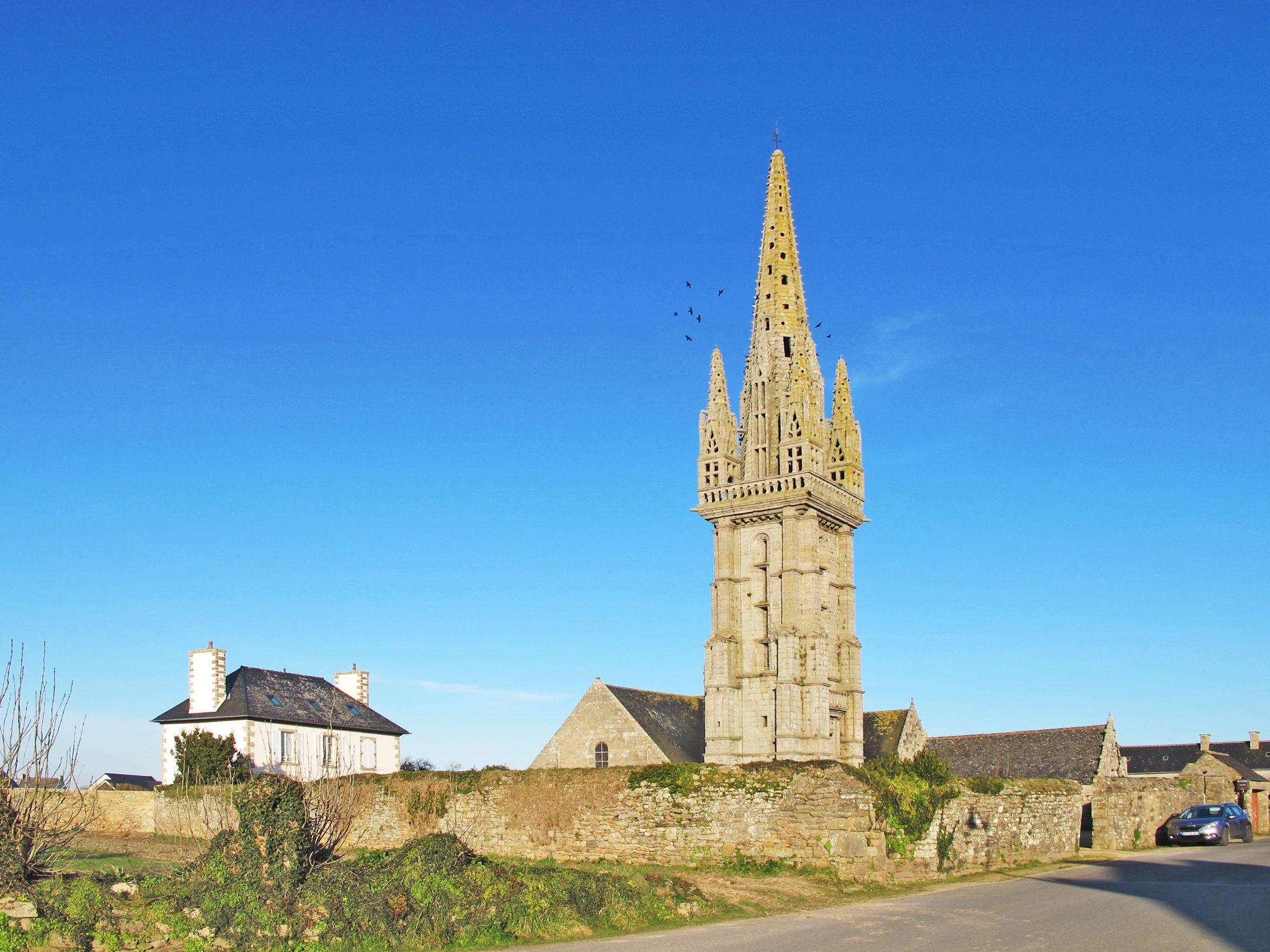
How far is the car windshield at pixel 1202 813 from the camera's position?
116ft

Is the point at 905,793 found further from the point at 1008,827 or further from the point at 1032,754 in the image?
the point at 1032,754

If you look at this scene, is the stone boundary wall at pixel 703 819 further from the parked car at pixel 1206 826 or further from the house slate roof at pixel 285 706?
the house slate roof at pixel 285 706

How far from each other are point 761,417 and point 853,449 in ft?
16.7

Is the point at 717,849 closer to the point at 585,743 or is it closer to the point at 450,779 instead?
the point at 450,779

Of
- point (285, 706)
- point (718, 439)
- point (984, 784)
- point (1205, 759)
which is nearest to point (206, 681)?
point (285, 706)

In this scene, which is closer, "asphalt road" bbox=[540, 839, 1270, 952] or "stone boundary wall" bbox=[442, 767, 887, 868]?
"asphalt road" bbox=[540, 839, 1270, 952]

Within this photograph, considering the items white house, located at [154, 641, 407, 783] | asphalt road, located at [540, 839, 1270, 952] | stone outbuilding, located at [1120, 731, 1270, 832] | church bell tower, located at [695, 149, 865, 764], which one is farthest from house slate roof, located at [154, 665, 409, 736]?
stone outbuilding, located at [1120, 731, 1270, 832]

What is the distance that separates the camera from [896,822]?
2284cm

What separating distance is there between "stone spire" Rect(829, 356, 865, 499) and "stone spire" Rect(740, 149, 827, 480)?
209cm

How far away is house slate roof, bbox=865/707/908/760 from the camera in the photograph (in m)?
55.0

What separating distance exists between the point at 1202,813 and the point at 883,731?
21.1 m

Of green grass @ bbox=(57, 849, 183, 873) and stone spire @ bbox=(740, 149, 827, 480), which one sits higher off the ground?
stone spire @ bbox=(740, 149, 827, 480)

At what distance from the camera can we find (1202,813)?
35.9 metres

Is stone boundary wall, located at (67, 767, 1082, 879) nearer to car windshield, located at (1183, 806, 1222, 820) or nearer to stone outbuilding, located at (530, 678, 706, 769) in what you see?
car windshield, located at (1183, 806, 1222, 820)
